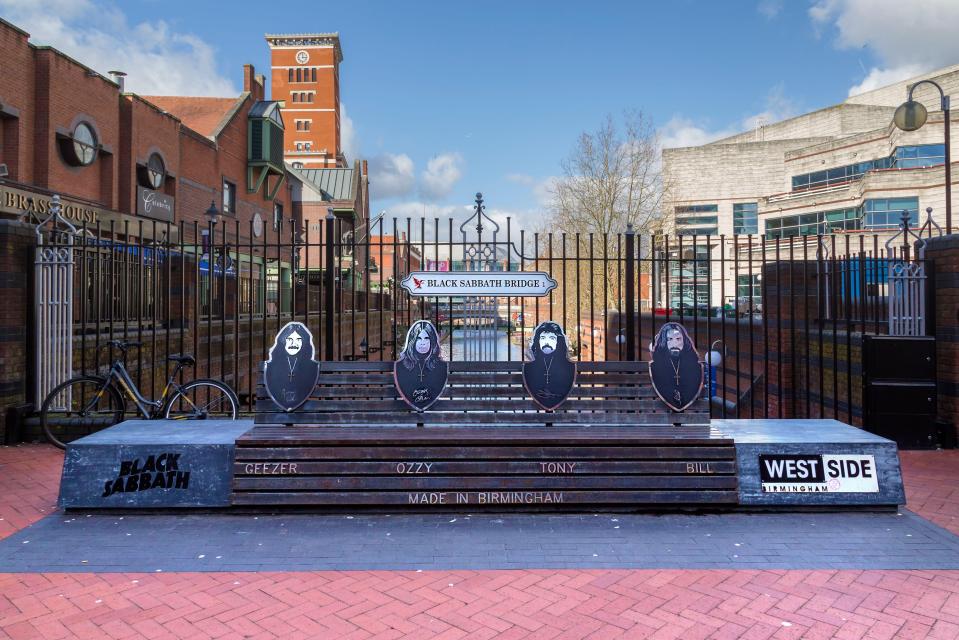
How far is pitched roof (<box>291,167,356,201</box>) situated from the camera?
176ft

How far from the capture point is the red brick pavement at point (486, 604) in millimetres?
3451

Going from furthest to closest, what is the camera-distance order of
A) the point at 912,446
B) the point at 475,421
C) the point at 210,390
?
the point at 210,390 < the point at 912,446 < the point at 475,421

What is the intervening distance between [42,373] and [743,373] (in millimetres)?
13493

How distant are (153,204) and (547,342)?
23.3 m

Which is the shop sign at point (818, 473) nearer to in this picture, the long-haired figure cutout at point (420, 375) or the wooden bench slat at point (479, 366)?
the wooden bench slat at point (479, 366)

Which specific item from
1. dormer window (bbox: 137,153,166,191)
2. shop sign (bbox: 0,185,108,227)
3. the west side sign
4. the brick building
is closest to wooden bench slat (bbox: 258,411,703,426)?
the west side sign

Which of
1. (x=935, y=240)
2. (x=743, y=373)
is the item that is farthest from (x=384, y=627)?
(x=743, y=373)

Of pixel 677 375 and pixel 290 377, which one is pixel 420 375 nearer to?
pixel 290 377

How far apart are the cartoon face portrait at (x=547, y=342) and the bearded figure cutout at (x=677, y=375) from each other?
0.89 metres

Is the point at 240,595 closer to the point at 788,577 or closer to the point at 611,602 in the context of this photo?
the point at 611,602

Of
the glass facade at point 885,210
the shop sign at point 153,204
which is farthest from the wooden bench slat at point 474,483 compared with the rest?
the glass facade at point 885,210

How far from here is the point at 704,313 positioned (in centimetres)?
2284

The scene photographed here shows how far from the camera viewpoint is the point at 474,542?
15.4ft

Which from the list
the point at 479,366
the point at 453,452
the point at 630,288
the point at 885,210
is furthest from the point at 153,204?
the point at 885,210
